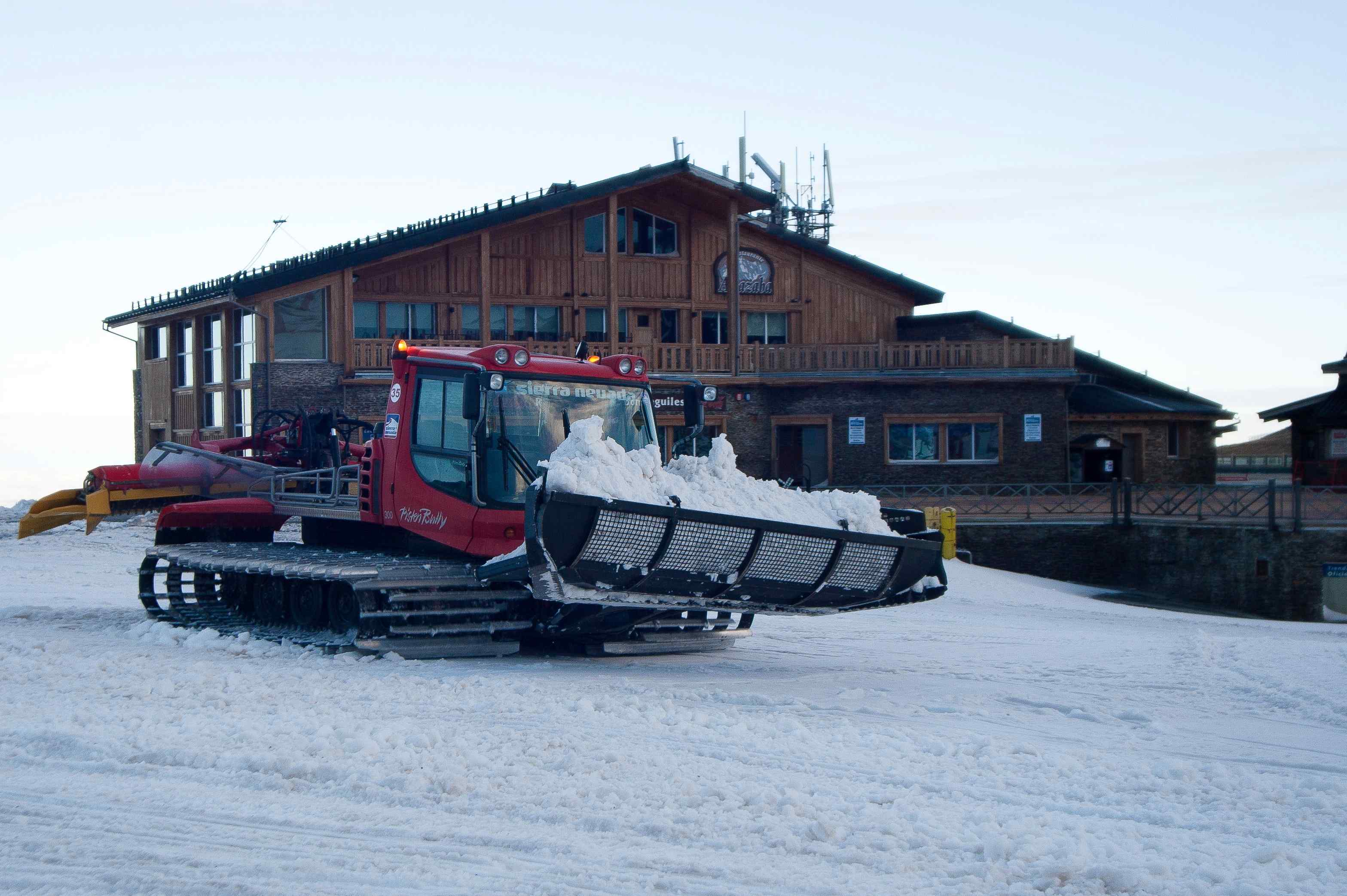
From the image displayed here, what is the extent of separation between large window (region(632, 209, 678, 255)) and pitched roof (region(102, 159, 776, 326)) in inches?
87.3

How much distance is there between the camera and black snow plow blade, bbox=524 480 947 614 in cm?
886

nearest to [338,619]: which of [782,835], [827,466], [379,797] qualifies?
[379,797]

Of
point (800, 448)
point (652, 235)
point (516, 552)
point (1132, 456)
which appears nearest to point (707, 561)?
point (516, 552)

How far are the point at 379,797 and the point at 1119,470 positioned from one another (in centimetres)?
3349

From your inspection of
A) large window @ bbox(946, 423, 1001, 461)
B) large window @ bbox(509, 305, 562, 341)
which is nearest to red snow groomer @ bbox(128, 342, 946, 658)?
large window @ bbox(509, 305, 562, 341)

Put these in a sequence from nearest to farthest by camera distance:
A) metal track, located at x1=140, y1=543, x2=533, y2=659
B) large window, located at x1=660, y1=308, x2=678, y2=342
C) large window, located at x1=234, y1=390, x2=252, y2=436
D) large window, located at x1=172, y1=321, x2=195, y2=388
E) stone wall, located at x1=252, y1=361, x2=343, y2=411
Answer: metal track, located at x1=140, y1=543, x2=533, y2=659
stone wall, located at x1=252, y1=361, x2=343, y2=411
large window, located at x1=234, y1=390, x2=252, y2=436
large window, located at x1=172, y1=321, x2=195, y2=388
large window, located at x1=660, y1=308, x2=678, y2=342

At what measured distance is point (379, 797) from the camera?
6230mm

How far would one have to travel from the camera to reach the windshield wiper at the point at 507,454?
10930mm

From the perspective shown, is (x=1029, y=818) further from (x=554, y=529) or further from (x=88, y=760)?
(x=88, y=760)

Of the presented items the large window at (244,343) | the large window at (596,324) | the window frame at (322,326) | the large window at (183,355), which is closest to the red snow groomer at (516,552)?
the window frame at (322,326)

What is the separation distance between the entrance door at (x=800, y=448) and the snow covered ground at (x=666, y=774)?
23.0m

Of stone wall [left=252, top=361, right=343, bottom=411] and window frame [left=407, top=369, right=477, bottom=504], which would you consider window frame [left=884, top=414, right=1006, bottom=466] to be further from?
window frame [left=407, top=369, right=477, bottom=504]

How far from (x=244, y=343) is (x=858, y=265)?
1665 centimetres

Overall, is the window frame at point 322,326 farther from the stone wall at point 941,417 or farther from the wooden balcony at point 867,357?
the stone wall at point 941,417
